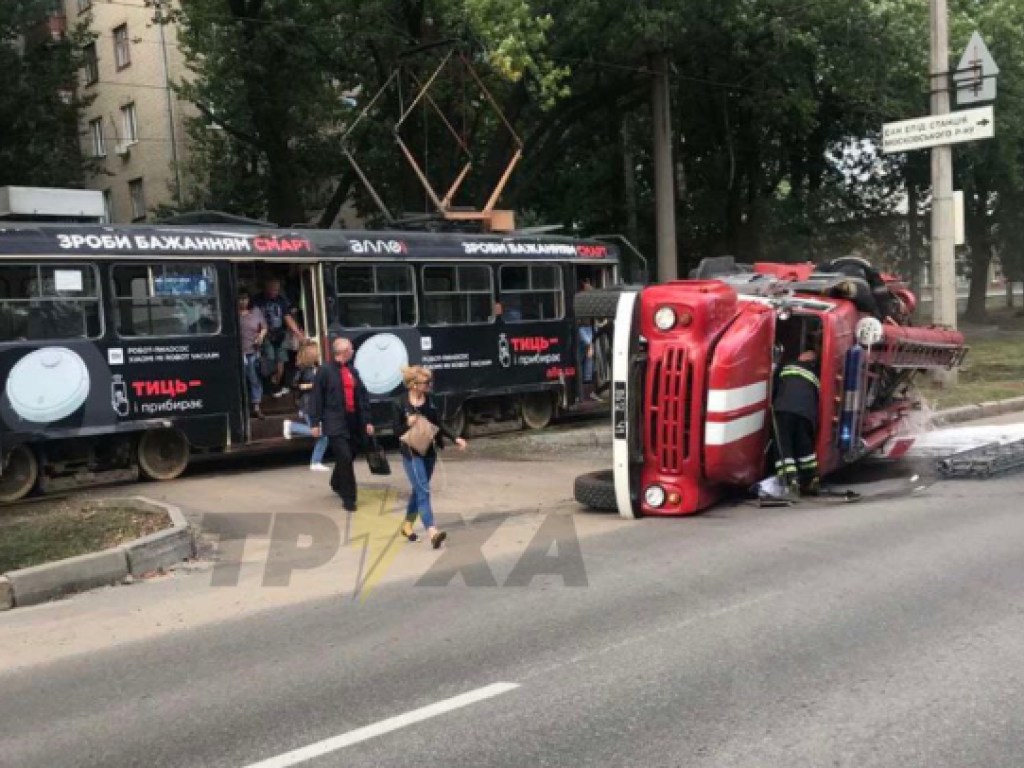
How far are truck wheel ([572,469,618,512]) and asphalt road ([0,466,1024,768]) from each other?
6.05ft

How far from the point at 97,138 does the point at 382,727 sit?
39.1m

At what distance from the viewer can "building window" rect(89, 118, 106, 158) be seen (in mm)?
38156

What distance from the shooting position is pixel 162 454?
1182 centimetres

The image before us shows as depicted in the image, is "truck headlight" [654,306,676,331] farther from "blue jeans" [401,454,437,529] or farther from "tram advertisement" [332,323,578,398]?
"tram advertisement" [332,323,578,398]

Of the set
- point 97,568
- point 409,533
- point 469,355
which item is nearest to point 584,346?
point 469,355

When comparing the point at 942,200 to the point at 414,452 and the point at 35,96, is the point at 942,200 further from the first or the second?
the point at 35,96

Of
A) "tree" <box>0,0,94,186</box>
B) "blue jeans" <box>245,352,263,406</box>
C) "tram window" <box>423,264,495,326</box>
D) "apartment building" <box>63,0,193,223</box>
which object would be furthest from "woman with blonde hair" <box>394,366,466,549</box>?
"apartment building" <box>63,0,193,223</box>

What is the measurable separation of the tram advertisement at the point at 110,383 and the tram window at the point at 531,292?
4.63m

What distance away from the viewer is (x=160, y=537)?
788cm

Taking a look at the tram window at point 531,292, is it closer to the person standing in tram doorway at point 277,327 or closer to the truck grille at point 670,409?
the person standing in tram doorway at point 277,327

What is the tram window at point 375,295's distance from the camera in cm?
1332

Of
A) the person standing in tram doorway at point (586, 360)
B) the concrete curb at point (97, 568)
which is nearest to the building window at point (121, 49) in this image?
the person standing in tram doorway at point (586, 360)

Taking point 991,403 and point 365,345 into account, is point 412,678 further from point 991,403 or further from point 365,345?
point 991,403

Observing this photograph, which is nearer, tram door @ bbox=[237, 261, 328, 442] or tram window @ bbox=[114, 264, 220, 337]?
tram window @ bbox=[114, 264, 220, 337]
